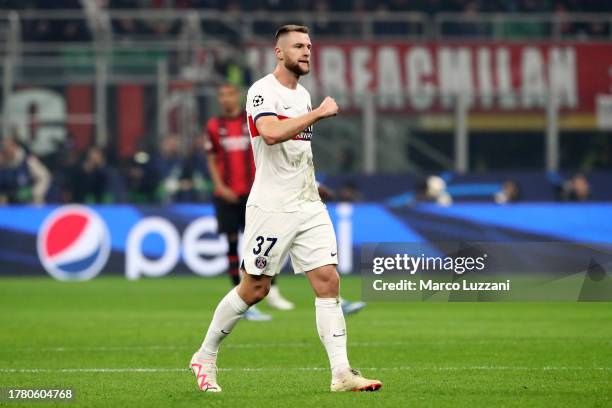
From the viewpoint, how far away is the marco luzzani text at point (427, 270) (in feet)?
25.9

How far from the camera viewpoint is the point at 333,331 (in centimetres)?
802

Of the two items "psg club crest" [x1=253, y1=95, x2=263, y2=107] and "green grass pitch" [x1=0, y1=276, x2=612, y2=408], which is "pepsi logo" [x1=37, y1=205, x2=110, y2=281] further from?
"psg club crest" [x1=253, y1=95, x2=263, y2=107]

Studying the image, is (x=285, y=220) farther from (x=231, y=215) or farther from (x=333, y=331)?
(x=231, y=215)

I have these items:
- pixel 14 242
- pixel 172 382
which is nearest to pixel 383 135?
pixel 14 242

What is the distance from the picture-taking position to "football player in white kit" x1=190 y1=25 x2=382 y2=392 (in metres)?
8.04

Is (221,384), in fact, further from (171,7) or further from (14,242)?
(171,7)

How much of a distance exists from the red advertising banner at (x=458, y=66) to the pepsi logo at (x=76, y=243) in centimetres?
663

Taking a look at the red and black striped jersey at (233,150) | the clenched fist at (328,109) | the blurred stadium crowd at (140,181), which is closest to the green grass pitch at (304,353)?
the red and black striped jersey at (233,150)

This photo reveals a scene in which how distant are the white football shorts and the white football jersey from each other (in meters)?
0.07

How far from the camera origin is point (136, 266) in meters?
21.3

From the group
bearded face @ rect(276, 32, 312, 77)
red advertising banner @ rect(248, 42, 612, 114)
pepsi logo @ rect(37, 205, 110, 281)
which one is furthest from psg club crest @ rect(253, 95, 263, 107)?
red advertising banner @ rect(248, 42, 612, 114)

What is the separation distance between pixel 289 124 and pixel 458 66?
2044 centimetres

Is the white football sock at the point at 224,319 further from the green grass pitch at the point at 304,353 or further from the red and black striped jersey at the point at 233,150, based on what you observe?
the red and black striped jersey at the point at 233,150

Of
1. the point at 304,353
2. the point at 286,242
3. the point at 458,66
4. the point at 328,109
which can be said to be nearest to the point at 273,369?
the point at 304,353
